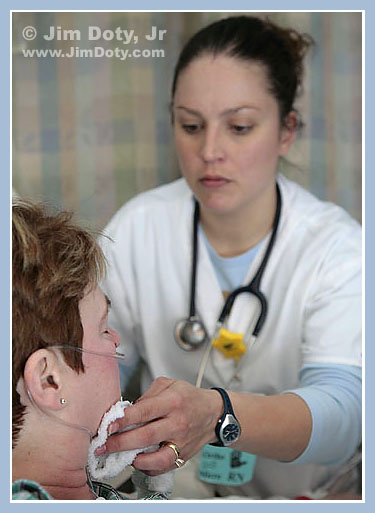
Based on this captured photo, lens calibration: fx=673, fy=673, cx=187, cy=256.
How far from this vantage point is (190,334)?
1.12m

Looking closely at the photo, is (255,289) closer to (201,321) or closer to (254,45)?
(201,321)

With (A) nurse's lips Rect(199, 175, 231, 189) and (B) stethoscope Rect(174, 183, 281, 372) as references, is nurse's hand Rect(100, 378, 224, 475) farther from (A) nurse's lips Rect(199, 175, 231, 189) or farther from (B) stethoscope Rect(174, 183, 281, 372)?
(A) nurse's lips Rect(199, 175, 231, 189)

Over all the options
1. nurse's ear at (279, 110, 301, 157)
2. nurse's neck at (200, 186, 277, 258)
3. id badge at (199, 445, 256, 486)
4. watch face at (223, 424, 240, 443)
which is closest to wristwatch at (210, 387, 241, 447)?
watch face at (223, 424, 240, 443)

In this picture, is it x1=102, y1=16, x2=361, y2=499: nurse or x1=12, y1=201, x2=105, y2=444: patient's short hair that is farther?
x1=102, y1=16, x2=361, y2=499: nurse

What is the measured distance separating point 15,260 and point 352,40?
2.11 ft

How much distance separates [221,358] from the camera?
112cm

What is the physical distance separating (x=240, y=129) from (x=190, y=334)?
0.34m

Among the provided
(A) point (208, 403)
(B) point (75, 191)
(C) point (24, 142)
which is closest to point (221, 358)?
(A) point (208, 403)

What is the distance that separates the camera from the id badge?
1.07 m

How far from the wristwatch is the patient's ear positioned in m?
0.24

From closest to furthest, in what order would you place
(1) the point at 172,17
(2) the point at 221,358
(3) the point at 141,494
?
(3) the point at 141,494 → (1) the point at 172,17 → (2) the point at 221,358

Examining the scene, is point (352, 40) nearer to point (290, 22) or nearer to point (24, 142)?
point (290, 22)

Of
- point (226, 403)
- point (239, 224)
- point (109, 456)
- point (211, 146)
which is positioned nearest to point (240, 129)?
point (211, 146)

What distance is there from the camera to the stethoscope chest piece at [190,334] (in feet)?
3.63
